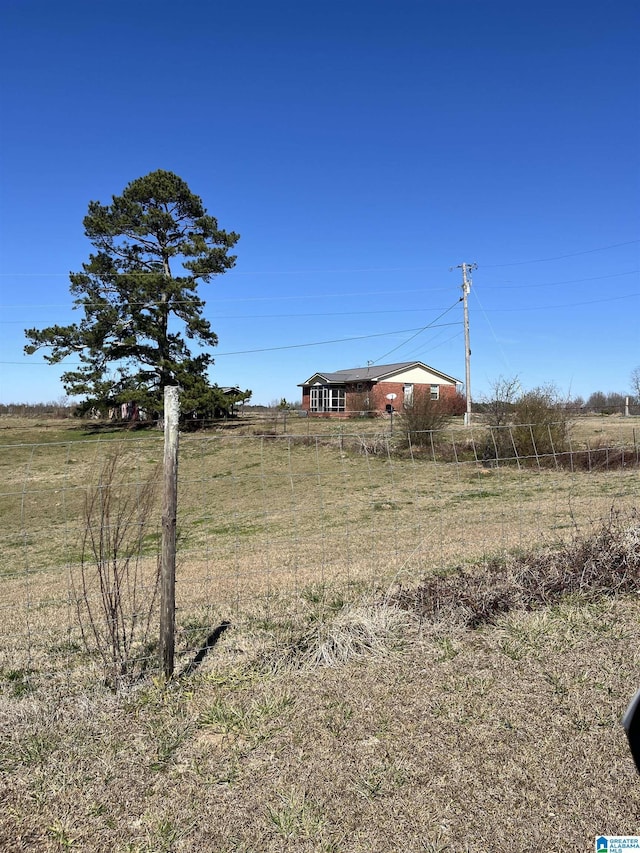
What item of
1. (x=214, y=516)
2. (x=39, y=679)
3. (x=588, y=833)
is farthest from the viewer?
(x=214, y=516)

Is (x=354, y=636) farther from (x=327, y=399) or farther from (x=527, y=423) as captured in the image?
(x=327, y=399)

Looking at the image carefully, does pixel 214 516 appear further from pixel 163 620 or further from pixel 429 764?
pixel 429 764

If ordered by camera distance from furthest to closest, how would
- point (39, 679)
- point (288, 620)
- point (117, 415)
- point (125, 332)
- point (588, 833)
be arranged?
1. point (117, 415)
2. point (125, 332)
3. point (288, 620)
4. point (39, 679)
5. point (588, 833)

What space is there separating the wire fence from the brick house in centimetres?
2632

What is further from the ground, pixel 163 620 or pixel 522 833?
pixel 163 620

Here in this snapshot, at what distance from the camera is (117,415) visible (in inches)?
1566

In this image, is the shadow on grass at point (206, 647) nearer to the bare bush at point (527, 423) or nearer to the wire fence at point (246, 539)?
the wire fence at point (246, 539)

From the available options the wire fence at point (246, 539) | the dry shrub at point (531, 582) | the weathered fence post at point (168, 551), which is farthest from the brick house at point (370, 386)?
the weathered fence post at point (168, 551)

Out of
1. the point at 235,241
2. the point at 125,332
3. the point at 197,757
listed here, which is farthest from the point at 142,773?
the point at 235,241

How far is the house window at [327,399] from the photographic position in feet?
163

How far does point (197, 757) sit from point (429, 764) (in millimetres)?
1088

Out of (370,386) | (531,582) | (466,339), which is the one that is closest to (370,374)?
(370,386)

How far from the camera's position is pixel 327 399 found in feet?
165

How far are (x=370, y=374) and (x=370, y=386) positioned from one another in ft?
8.82
